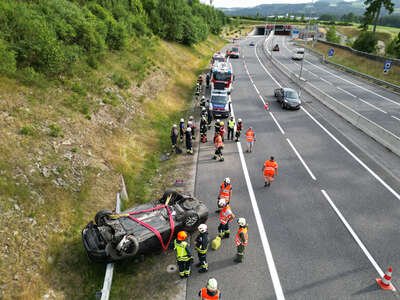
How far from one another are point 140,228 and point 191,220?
173cm

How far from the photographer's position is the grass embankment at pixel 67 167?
7734 mm

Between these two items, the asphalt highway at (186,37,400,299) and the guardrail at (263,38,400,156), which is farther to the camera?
the guardrail at (263,38,400,156)

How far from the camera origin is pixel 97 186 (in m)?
11.2

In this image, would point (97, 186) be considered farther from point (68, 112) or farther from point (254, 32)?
point (254, 32)

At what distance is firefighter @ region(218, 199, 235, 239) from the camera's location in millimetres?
9477

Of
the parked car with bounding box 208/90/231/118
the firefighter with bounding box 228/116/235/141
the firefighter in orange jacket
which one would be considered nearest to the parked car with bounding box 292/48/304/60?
the parked car with bounding box 208/90/231/118

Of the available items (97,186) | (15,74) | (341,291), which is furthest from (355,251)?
(15,74)

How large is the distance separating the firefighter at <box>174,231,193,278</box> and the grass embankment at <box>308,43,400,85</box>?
3740 centimetres

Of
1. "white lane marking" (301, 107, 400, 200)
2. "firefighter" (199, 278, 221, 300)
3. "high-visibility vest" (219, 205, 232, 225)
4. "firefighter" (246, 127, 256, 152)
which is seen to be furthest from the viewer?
"firefighter" (246, 127, 256, 152)

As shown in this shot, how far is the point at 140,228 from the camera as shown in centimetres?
855

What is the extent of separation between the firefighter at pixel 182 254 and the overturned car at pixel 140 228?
3.19ft

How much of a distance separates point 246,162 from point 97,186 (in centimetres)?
781

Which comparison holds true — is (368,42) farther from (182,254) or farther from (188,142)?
(182,254)

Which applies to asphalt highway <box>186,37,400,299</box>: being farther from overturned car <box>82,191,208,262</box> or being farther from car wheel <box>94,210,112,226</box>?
car wheel <box>94,210,112,226</box>
